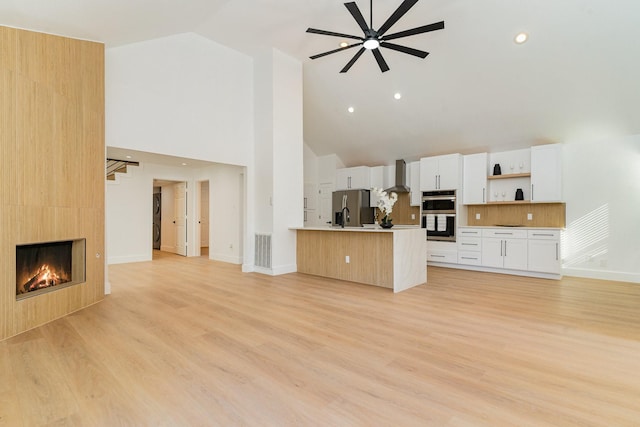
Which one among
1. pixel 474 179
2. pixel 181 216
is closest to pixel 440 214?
pixel 474 179

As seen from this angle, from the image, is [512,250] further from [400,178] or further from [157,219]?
[157,219]

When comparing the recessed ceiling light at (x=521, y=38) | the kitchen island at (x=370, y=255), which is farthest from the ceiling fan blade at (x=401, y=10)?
the kitchen island at (x=370, y=255)

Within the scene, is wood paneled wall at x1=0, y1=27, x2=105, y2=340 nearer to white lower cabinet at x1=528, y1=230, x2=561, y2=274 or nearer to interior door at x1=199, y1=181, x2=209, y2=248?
interior door at x1=199, y1=181, x2=209, y2=248

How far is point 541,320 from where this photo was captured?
3258 mm

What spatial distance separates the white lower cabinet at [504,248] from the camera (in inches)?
227

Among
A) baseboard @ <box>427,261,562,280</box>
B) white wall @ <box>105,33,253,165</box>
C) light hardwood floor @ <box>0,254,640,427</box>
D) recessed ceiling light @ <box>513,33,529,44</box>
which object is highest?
recessed ceiling light @ <box>513,33,529,44</box>

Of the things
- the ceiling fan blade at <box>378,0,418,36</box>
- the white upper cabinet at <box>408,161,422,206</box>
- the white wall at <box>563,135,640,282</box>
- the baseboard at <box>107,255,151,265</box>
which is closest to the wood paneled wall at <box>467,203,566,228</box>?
the white wall at <box>563,135,640,282</box>

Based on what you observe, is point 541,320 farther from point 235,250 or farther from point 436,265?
point 235,250

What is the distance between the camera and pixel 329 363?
2.27 metres

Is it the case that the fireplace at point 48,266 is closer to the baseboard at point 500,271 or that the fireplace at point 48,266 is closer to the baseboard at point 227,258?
the baseboard at point 227,258

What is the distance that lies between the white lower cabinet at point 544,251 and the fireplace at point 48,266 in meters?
6.94

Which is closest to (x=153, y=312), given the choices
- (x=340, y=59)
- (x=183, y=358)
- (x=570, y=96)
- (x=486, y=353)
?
(x=183, y=358)

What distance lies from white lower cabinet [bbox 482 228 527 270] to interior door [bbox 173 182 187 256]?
7.35 m

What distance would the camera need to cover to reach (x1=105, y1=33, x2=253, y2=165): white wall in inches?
175
